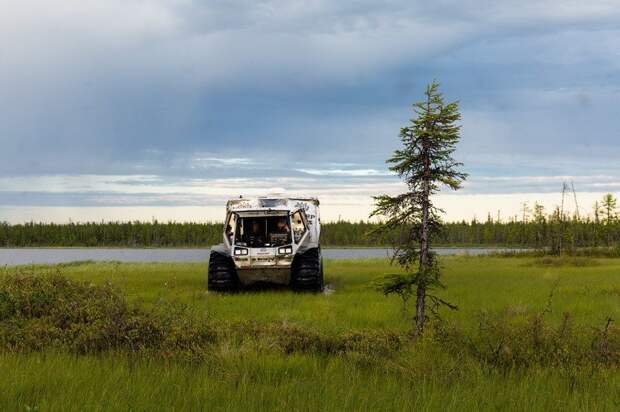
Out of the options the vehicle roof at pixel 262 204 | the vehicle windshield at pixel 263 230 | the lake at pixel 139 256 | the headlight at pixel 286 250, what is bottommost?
the lake at pixel 139 256

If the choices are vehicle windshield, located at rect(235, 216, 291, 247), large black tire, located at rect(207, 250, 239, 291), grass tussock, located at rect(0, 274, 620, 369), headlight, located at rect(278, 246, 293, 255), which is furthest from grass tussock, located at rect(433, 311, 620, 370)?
vehicle windshield, located at rect(235, 216, 291, 247)

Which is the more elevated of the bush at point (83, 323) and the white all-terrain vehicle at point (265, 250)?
the white all-terrain vehicle at point (265, 250)

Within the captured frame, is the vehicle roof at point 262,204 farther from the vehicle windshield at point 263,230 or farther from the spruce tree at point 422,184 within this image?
the spruce tree at point 422,184

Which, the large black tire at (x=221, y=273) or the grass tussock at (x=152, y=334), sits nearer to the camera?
the grass tussock at (x=152, y=334)

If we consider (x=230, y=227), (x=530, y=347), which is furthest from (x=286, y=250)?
(x=530, y=347)

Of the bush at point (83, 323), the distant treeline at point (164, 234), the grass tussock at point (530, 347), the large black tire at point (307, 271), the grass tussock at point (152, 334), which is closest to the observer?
the grass tussock at point (530, 347)

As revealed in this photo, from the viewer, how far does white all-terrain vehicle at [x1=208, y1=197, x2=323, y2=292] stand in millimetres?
21844

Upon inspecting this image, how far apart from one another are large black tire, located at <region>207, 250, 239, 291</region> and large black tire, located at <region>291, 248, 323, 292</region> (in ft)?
7.32

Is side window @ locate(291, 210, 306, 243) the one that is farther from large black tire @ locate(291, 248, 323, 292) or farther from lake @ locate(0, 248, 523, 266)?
lake @ locate(0, 248, 523, 266)

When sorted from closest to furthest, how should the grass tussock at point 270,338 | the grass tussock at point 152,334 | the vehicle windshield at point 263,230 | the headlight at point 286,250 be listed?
1. the grass tussock at point 270,338
2. the grass tussock at point 152,334
3. the headlight at point 286,250
4. the vehicle windshield at point 263,230

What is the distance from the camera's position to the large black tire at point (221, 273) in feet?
73.4

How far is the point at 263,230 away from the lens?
940 inches

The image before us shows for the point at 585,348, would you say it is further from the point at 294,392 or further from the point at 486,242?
the point at 486,242

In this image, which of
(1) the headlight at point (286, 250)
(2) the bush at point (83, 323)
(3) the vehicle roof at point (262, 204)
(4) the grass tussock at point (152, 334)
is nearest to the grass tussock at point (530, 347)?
(4) the grass tussock at point (152, 334)
